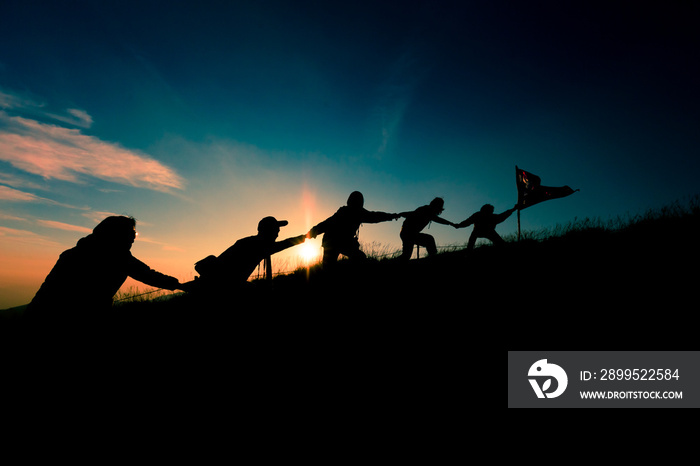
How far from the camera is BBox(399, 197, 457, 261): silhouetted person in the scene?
25.3ft

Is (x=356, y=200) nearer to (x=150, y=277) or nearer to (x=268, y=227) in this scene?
(x=268, y=227)

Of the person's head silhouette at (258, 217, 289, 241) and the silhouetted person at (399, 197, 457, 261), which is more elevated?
the silhouetted person at (399, 197, 457, 261)

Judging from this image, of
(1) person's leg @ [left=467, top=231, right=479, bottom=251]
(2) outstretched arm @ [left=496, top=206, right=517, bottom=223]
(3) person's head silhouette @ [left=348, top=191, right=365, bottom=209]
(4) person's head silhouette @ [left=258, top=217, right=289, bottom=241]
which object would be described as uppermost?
(2) outstretched arm @ [left=496, top=206, right=517, bottom=223]

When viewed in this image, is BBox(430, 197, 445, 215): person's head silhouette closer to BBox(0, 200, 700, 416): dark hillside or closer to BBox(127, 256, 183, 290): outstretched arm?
BBox(0, 200, 700, 416): dark hillside

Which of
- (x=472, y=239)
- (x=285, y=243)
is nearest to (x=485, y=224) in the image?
(x=472, y=239)

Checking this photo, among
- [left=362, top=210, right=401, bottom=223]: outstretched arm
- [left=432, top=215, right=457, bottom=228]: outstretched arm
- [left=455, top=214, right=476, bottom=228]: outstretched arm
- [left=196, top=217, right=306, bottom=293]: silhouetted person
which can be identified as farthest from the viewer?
[left=455, top=214, right=476, bottom=228]: outstretched arm

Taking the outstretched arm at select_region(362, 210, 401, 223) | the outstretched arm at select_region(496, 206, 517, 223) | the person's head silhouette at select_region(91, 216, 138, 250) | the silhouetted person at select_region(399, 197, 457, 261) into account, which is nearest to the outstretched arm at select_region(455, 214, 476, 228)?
the outstretched arm at select_region(496, 206, 517, 223)

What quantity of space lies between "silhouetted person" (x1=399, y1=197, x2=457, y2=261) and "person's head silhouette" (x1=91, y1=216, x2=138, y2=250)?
602cm

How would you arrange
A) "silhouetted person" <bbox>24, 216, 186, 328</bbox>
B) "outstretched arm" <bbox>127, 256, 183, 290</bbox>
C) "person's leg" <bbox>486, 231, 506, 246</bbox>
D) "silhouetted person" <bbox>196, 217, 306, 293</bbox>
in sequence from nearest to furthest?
"silhouetted person" <bbox>24, 216, 186, 328</bbox> < "outstretched arm" <bbox>127, 256, 183, 290</bbox> < "silhouetted person" <bbox>196, 217, 306, 293</bbox> < "person's leg" <bbox>486, 231, 506, 246</bbox>

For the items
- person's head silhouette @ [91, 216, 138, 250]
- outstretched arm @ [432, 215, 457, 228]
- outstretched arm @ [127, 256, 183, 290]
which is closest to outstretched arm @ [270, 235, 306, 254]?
outstretched arm @ [127, 256, 183, 290]

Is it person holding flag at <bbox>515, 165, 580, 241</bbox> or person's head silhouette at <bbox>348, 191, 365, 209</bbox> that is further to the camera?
person holding flag at <bbox>515, 165, 580, 241</bbox>

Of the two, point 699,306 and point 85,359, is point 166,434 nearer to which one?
point 85,359

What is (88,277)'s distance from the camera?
9.68 feet

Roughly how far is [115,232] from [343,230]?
3.99 metres
